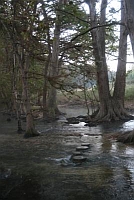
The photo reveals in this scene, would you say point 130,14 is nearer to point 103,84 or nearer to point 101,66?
point 101,66

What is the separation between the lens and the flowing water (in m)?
6.23

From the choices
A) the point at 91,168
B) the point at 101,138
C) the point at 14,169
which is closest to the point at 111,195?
the point at 91,168

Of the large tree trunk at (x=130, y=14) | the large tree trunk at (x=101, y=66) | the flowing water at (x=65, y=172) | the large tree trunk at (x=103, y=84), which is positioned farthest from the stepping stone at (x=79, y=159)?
the large tree trunk at (x=101, y=66)

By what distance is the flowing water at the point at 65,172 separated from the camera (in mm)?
6234

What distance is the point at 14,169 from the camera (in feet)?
25.9

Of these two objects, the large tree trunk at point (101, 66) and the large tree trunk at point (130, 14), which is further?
the large tree trunk at point (101, 66)

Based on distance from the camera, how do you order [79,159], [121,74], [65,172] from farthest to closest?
[121,74] → [79,159] → [65,172]

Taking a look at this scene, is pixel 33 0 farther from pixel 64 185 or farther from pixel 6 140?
pixel 6 140

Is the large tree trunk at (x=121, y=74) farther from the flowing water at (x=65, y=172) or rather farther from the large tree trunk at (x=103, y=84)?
the flowing water at (x=65, y=172)

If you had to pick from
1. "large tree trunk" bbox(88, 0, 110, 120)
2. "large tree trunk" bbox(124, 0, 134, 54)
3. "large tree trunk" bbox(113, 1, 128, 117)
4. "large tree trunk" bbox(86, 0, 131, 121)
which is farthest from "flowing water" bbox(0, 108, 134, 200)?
"large tree trunk" bbox(113, 1, 128, 117)

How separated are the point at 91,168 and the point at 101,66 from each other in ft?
39.3

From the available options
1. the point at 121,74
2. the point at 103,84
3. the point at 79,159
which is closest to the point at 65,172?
the point at 79,159

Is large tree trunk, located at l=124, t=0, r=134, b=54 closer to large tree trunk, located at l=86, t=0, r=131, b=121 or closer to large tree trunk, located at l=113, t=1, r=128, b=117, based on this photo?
large tree trunk, located at l=86, t=0, r=131, b=121

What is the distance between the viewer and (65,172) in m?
7.60
